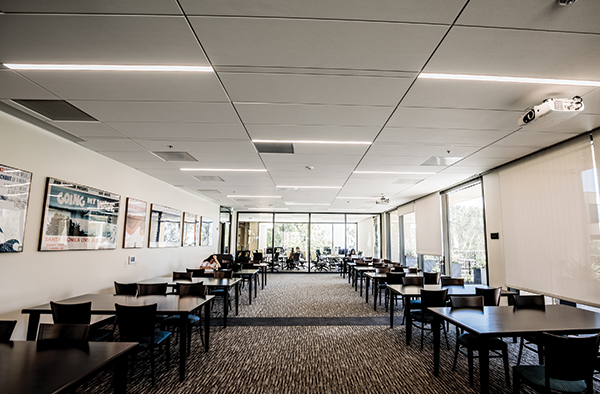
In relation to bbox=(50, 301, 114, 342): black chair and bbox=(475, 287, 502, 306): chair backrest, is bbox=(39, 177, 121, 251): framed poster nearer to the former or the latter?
bbox=(50, 301, 114, 342): black chair

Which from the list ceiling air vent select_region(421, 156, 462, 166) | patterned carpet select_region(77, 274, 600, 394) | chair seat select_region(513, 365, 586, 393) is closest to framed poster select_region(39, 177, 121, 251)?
patterned carpet select_region(77, 274, 600, 394)

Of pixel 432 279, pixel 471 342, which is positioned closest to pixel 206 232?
pixel 432 279

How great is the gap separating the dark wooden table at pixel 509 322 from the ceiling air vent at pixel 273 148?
3097mm

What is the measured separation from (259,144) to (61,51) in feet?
8.81

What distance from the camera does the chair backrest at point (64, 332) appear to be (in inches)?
91.4

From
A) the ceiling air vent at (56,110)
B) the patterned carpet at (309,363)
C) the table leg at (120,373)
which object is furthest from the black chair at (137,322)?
the ceiling air vent at (56,110)

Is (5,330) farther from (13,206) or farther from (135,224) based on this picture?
(135,224)

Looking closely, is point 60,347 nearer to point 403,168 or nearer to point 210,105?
point 210,105

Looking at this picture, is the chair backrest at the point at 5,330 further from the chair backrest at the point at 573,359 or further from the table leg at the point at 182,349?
the chair backrest at the point at 573,359

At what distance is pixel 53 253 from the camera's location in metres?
4.38

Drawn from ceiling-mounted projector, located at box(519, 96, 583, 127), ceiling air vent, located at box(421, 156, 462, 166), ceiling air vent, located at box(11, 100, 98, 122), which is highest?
ceiling air vent, located at box(11, 100, 98, 122)

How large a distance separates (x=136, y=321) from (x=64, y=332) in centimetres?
98

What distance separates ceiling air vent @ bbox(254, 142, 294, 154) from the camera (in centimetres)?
480

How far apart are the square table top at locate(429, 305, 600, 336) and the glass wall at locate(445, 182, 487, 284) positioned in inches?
141
